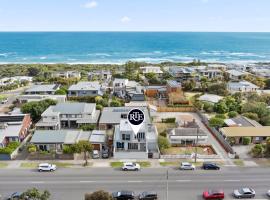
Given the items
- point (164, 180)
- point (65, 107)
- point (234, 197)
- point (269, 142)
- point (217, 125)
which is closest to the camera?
point (234, 197)

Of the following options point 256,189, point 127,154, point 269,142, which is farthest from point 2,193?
point 269,142

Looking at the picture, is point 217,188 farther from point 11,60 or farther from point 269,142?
point 11,60

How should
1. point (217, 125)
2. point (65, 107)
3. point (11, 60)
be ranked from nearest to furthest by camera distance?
1. point (217, 125)
2. point (65, 107)
3. point (11, 60)

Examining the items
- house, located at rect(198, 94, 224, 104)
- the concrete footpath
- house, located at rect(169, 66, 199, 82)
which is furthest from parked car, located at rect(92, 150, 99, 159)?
house, located at rect(169, 66, 199, 82)

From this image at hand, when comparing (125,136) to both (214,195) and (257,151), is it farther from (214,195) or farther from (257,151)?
(257,151)

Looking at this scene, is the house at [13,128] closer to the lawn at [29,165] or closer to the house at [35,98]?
the lawn at [29,165]

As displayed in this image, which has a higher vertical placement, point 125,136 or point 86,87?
point 86,87

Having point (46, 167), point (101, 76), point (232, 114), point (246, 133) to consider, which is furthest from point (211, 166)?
point (101, 76)
